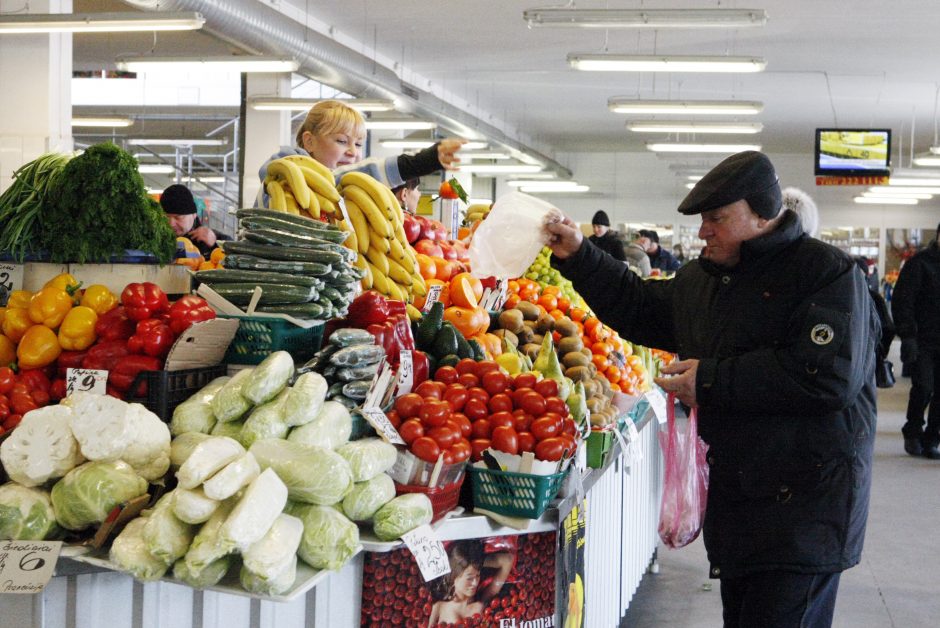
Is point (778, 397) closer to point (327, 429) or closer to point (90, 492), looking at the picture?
point (327, 429)

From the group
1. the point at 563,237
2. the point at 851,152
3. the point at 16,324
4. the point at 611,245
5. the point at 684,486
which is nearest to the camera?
the point at 16,324

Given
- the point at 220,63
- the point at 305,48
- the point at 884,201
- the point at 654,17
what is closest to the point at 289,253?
the point at 654,17

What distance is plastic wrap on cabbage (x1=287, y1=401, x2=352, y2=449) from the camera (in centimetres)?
204

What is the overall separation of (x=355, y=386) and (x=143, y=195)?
2.64ft

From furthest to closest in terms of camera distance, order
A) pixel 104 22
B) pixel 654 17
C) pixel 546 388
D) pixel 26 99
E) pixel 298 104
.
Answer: pixel 298 104, pixel 26 99, pixel 654 17, pixel 104 22, pixel 546 388

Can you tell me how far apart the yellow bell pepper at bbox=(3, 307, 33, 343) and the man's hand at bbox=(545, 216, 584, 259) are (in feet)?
4.37

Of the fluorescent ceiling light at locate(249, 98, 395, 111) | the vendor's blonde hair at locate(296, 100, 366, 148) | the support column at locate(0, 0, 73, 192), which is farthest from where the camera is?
the fluorescent ceiling light at locate(249, 98, 395, 111)

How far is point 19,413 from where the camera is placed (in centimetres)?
223

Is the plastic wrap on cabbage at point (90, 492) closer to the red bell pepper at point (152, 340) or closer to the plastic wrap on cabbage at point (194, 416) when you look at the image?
the plastic wrap on cabbage at point (194, 416)

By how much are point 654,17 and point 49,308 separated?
19.9 ft

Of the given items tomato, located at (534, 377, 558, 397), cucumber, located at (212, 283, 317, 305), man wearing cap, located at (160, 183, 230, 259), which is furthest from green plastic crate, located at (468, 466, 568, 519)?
man wearing cap, located at (160, 183, 230, 259)

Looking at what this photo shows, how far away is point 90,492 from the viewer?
1805 millimetres

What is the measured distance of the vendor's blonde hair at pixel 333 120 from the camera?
362cm

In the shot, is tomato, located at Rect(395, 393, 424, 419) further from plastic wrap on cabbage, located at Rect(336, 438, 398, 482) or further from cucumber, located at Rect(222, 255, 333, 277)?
cucumber, located at Rect(222, 255, 333, 277)
